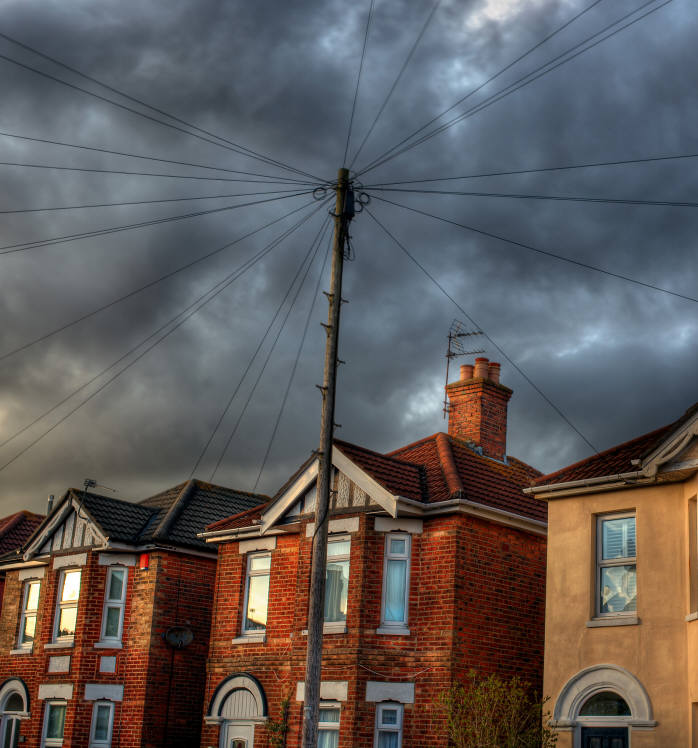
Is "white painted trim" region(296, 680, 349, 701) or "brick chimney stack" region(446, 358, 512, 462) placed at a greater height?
"brick chimney stack" region(446, 358, 512, 462)

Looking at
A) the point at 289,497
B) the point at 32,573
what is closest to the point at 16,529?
the point at 32,573

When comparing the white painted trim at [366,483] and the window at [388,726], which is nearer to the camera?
the window at [388,726]

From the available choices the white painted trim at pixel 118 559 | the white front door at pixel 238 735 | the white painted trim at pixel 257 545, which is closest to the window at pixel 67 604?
the white painted trim at pixel 118 559

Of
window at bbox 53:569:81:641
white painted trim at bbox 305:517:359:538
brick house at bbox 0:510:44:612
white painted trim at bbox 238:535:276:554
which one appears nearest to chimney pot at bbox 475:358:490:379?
white painted trim at bbox 305:517:359:538

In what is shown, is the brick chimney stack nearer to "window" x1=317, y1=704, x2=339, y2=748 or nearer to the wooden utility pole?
"window" x1=317, y1=704, x2=339, y2=748

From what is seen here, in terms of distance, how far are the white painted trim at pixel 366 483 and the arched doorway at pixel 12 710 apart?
12.6 metres

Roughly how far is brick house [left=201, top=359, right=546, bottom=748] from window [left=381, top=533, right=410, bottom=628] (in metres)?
0.02

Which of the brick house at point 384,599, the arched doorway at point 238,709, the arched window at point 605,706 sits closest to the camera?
the arched window at point 605,706

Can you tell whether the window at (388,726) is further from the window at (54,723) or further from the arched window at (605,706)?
the window at (54,723)

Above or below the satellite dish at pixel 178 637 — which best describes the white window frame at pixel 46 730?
below

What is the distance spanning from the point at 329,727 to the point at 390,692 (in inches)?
61.2

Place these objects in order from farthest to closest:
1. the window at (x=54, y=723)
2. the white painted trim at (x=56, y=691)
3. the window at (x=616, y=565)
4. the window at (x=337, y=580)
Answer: the window at (x=54, y=723) → the white painted trim at (x=56, y=691) → the window at (x=337, y=580) → the window at (x=616, y=565)

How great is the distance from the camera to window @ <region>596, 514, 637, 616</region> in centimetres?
1878

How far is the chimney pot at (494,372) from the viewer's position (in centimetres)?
2733
